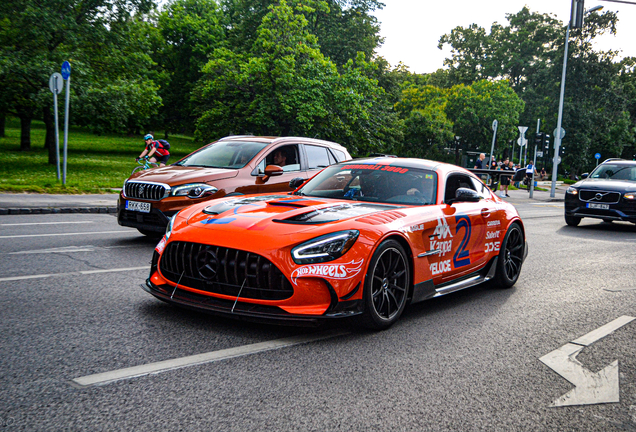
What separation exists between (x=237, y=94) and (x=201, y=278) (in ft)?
92.3

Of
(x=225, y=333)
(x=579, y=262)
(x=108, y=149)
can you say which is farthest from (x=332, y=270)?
(x=108, y=149)

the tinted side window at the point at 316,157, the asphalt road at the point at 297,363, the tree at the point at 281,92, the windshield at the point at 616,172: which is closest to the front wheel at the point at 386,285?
the asphalt road at the point at 297,363

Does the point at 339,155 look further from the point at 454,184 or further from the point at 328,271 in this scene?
the point at 328,271

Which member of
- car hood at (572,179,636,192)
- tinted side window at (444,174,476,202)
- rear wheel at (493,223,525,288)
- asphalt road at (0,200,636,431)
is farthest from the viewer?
car hood at (572,179,636,192)

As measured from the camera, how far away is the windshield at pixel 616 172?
15906 millimetres

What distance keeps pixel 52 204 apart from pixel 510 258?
10663 millimetres

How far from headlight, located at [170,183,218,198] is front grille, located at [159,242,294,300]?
4.08 m

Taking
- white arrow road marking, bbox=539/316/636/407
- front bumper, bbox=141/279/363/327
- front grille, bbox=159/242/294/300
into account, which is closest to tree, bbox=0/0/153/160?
front grille, bbox=159/242/294/300

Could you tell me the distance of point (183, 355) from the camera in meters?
4.04

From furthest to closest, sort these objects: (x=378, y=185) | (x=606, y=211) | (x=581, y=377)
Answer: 1. (x=606, y=211)
2. (x=378, y=185)
3. (x=581, y=377)

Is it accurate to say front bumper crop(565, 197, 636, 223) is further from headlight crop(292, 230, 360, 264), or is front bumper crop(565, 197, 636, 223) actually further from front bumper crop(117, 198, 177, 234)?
headlight crop(292, 230, 360, 264)

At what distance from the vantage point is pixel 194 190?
889 cm

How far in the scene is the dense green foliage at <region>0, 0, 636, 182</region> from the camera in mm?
25766

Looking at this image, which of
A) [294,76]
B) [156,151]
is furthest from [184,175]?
[294,76]
